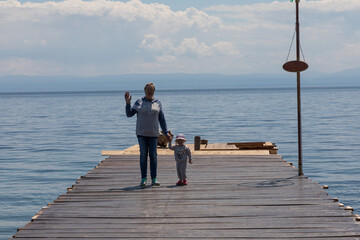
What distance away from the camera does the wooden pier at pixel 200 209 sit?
327 inches

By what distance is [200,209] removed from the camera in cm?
976

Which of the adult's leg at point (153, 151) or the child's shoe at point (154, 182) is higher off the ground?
the adult's leg at point (153, 151)

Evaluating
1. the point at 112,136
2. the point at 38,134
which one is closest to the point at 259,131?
the point at 112,136

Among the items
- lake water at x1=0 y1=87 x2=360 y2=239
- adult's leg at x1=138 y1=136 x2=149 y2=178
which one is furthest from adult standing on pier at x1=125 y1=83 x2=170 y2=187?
lake water at x1=0 y1=87 x2=360 y2=239

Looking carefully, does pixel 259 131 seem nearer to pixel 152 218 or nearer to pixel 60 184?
pixel 60 184

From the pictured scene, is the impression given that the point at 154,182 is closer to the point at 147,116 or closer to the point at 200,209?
the point at 147,116

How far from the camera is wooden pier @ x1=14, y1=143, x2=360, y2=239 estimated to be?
8297mm

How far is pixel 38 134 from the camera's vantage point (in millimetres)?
50281

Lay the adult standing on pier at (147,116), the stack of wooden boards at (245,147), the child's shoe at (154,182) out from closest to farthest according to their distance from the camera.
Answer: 1. the adult standing on pier at (147,116)
2. the child's shoe at (154,182)
3. the stack of wooden boards at (245,147)

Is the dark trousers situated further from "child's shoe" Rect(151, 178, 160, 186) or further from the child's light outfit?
the child's light outfit

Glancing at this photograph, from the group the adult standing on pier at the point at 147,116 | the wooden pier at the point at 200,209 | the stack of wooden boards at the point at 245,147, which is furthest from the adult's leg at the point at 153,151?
the stack of wooden boards at the point at 245,147

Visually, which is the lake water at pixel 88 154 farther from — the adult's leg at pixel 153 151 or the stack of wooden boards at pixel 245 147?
the adult's leg at pixel 153 151

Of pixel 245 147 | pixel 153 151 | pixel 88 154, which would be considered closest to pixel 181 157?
pixel 153 151

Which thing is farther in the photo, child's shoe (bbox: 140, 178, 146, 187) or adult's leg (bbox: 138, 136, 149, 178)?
child's shoe (bbox: 140, 178, 146, 187)
